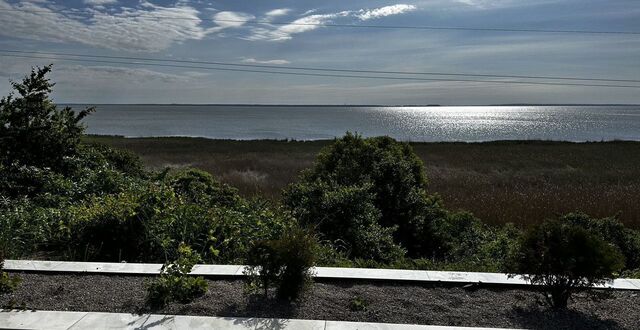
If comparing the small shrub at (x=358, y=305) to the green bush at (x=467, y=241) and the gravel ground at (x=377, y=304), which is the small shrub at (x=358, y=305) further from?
the green bush at (x=467, y=241)

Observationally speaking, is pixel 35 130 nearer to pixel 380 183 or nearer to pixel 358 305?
pixel 380 183

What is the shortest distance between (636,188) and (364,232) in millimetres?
14549

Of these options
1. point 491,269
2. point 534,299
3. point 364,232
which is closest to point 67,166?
point 364,232

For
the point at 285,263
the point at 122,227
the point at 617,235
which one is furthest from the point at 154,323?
the point at 617,235

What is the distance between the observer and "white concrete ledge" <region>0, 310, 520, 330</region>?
420 centimetres

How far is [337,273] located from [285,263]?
1047 mm

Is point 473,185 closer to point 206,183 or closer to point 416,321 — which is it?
point 206,183

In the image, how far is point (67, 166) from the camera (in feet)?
38.0

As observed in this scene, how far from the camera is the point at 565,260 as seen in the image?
4590 millimetres

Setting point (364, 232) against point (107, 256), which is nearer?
point (107, 256)

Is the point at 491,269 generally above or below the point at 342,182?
below

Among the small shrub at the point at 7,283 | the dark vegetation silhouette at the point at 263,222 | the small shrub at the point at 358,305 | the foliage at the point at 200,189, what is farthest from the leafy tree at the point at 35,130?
the small shrub at the point at 358,305

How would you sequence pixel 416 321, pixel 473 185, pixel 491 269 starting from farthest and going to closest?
1. pixel 473 185
2. pixel 491 269
3. pixel 416 321

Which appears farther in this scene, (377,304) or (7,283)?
(7,283)
